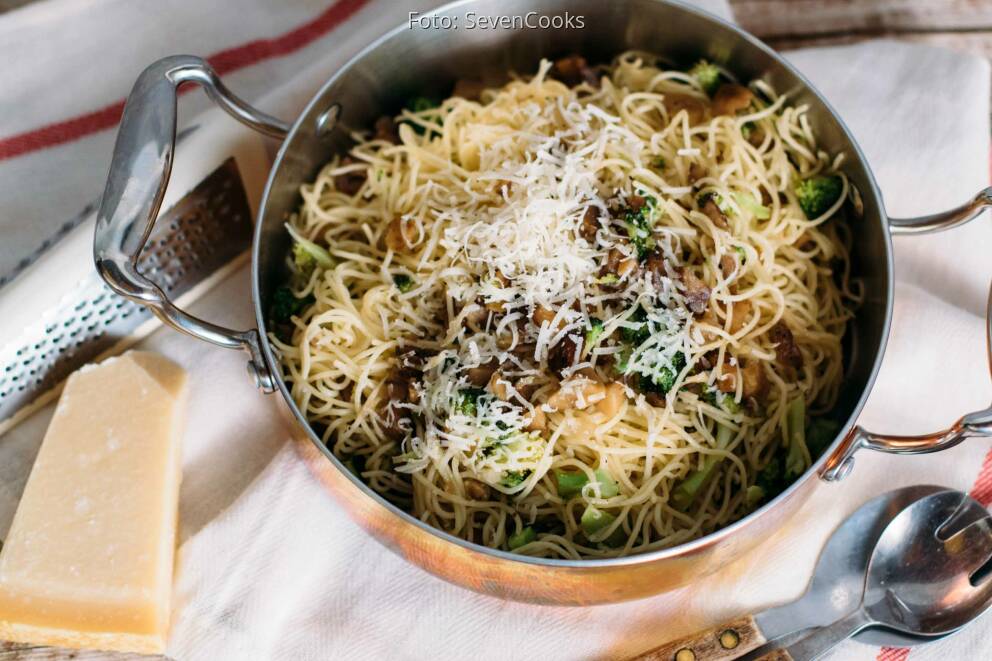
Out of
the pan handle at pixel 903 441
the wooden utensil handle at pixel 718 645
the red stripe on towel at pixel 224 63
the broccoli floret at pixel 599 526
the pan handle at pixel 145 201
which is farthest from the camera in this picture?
the red stripe on towel at pixel 224 63

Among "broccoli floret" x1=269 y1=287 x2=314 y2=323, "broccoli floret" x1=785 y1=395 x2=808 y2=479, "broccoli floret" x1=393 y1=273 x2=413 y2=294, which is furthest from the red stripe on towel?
"broccoli floret" x1=785 y1=395 x2=808 y2=479

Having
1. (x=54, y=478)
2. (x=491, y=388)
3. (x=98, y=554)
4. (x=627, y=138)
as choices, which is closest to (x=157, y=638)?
(x=98, y=554)

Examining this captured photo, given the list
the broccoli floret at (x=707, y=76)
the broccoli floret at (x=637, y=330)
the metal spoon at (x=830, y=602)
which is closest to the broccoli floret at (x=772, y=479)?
the metal spoon at (x=830, y=602)

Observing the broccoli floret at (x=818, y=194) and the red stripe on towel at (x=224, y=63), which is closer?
the broccoli floret at (x=818, y=194)

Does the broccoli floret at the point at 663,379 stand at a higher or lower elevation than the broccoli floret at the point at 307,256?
lower

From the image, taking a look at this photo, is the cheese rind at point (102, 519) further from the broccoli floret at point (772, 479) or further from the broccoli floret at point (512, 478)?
the broccoli floret at point (772, 479)

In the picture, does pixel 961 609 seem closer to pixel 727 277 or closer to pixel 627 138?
pixel 727 277
